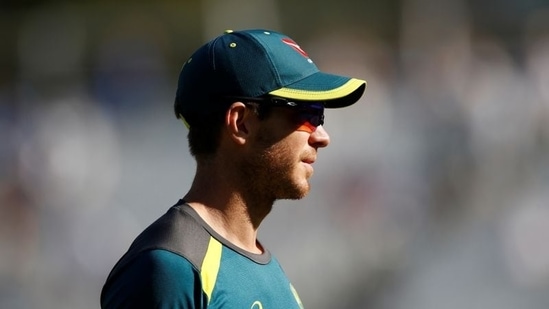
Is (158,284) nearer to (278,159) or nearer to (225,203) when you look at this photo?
(225,203)

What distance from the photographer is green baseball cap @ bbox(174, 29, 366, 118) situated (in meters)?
2.70

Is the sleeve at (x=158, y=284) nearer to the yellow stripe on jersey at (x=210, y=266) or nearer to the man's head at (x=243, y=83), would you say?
the yellow stripe on jersey at (x=210, y=266)

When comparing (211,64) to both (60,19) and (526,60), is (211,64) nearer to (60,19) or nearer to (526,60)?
(526,60)

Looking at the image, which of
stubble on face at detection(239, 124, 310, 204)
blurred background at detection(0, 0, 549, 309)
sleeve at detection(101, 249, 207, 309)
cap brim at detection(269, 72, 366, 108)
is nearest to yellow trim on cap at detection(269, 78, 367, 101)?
cap brim at detection(269, 72, 366, 108)

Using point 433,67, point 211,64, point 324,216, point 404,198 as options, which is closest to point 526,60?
point 433,67

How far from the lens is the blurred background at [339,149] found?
6.15 meters

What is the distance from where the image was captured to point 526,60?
6.21 metres

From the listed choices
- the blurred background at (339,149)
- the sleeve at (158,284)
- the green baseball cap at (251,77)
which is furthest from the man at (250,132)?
the blurred background at (339,149)

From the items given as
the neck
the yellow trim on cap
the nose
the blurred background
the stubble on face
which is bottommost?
the blurred background

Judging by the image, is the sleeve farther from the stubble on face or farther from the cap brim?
the cap brim

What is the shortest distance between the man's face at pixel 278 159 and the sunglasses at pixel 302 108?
0.01 meters

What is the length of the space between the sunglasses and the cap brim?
0.07 feet

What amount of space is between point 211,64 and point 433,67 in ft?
12.5

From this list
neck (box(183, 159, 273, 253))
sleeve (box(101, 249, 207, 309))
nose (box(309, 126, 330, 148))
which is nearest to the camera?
sleeve (box(101, 249, 207, 309))
